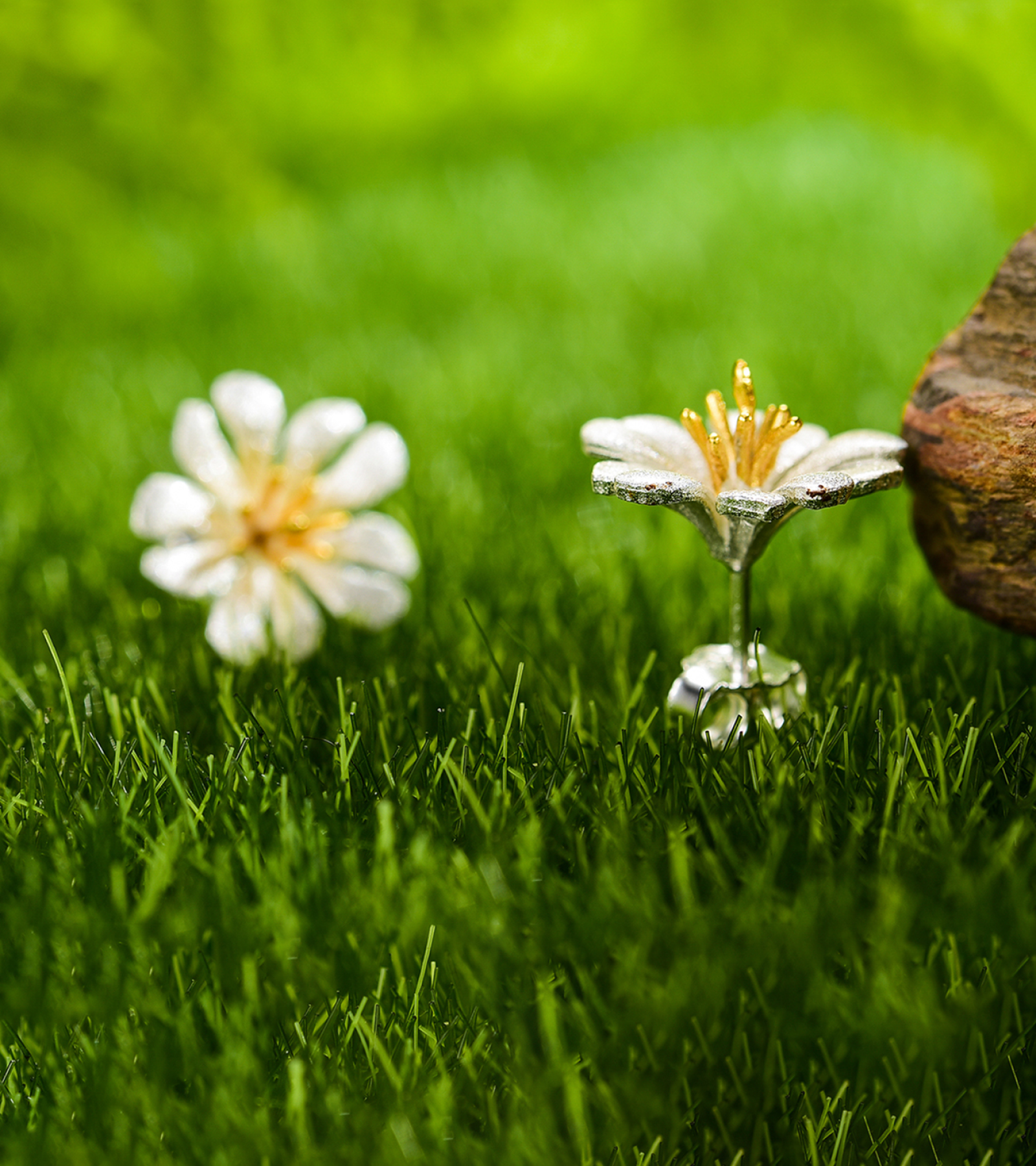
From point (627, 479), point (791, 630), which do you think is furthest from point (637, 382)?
point (627, 479)

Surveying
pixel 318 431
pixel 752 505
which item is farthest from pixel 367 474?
pixel 752 505

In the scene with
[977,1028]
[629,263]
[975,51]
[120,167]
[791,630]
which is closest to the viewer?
[977,1028]

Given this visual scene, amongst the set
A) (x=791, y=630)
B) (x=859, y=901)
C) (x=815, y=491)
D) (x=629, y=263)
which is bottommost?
(x=859, y=901)

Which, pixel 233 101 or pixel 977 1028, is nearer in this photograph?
pixel 977 1028

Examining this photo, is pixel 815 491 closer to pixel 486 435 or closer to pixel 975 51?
pixel 975 51

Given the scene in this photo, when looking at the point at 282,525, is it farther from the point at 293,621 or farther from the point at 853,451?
the point at 853,451

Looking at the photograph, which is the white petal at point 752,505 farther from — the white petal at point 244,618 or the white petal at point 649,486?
the white petal at point 244,618

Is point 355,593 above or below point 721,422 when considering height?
below

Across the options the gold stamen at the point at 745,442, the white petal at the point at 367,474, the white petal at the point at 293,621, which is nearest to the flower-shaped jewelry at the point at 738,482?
the gold stamen at the point at 745,442
